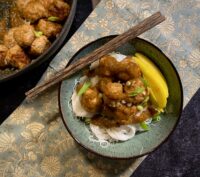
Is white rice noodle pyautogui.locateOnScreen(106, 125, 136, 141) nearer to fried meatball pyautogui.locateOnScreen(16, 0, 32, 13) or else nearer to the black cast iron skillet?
the black cast iron skillet

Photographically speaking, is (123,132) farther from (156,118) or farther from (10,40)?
(10,40)

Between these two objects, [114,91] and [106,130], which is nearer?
[114,91]

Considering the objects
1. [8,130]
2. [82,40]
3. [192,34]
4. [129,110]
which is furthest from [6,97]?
[192,34]

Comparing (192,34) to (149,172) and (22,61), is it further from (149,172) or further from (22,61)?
(22,61)

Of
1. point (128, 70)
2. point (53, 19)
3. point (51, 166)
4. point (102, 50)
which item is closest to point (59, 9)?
point (53, 19)

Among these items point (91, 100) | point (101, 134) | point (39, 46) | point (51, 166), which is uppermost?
point (39, 46)
